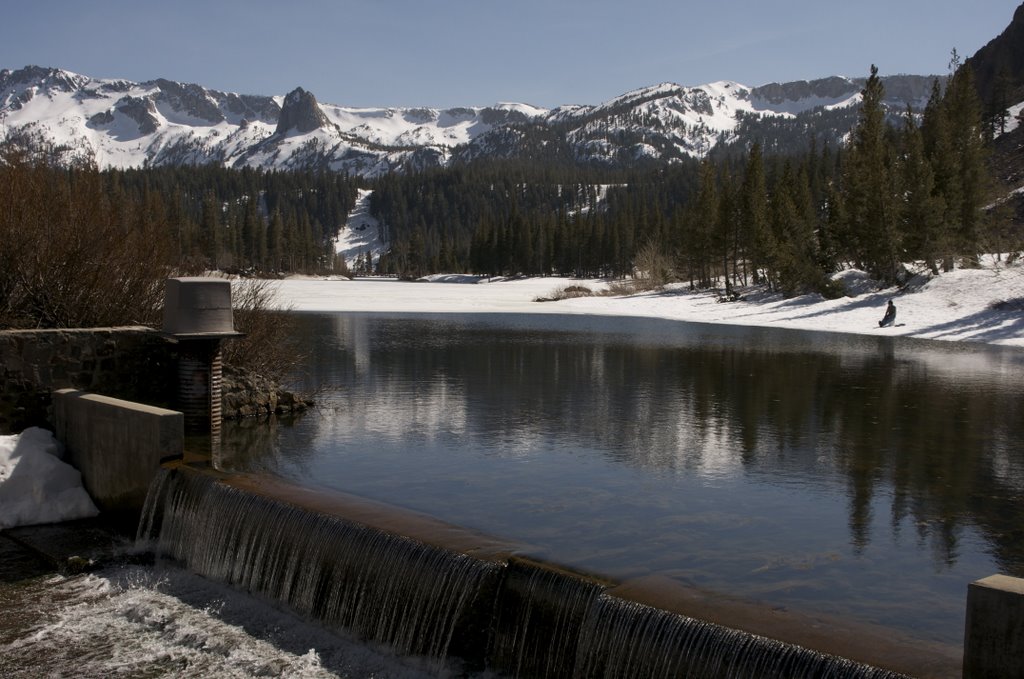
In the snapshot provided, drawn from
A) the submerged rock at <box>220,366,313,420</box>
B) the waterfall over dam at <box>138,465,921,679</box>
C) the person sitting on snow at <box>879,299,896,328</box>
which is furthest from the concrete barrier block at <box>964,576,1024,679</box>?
the person sitting on snow at <box>879,299,896,328</box>

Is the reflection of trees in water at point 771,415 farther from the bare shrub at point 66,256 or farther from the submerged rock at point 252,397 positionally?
the bare shrub at point 66,256

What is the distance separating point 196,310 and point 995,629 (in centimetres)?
1458

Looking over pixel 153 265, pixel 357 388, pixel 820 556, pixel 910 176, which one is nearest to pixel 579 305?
pixel 910 176

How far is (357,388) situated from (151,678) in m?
16.6

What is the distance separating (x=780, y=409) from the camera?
73.3ft

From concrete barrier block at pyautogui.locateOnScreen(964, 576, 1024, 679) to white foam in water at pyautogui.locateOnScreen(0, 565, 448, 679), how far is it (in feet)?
17.0

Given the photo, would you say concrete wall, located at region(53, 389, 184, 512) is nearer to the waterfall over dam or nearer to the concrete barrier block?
the waterfall over dam

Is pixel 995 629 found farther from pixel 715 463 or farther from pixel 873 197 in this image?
pixel 873 197

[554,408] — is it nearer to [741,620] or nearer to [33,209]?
[33,209]

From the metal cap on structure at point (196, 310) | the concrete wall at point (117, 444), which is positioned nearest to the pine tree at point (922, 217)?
the metal cap on structure at point (196, 310)

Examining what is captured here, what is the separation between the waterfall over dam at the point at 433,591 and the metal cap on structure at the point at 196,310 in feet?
14.1

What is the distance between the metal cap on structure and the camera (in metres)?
17.0

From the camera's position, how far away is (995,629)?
6363 mm

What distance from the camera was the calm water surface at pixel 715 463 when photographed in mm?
10508
